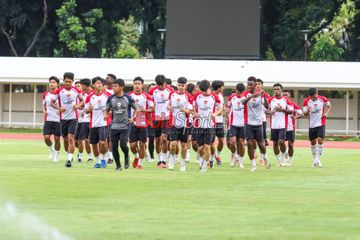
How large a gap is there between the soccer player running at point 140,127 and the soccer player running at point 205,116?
5.85 feet

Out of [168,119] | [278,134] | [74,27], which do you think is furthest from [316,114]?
[74,27]

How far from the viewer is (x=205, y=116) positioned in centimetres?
2484

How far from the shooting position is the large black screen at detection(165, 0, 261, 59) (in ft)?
191

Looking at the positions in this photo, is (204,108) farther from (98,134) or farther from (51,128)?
(51,128)

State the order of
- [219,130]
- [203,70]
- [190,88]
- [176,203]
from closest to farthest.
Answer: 1. [176,203]
2. [190,88]
3. [219,130]
4. [203,70]

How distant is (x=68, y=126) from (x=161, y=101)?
8.17ft

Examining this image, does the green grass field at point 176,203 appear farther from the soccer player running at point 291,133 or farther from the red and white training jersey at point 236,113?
the soccer player running at point 291,133

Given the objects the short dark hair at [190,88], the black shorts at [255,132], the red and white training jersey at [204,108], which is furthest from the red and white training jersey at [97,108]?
the black shorts at [255,132]

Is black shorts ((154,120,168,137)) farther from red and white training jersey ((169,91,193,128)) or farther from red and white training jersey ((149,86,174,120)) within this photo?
red and white training jersey ((169,91,193,128))

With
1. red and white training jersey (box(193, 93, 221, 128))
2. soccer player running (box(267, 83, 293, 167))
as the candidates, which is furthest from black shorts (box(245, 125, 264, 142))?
soccer player running (box(267, 83, 293, 167))

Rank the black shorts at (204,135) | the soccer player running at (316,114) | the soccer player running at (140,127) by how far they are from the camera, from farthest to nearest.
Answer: the soccer player running at (316,114) → the soccer player running at (140,127) → the black shorts at (204,135)

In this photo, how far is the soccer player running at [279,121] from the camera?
28.9 m

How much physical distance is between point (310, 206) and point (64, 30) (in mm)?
60073

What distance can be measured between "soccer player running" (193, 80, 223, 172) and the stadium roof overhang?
1287 inches
